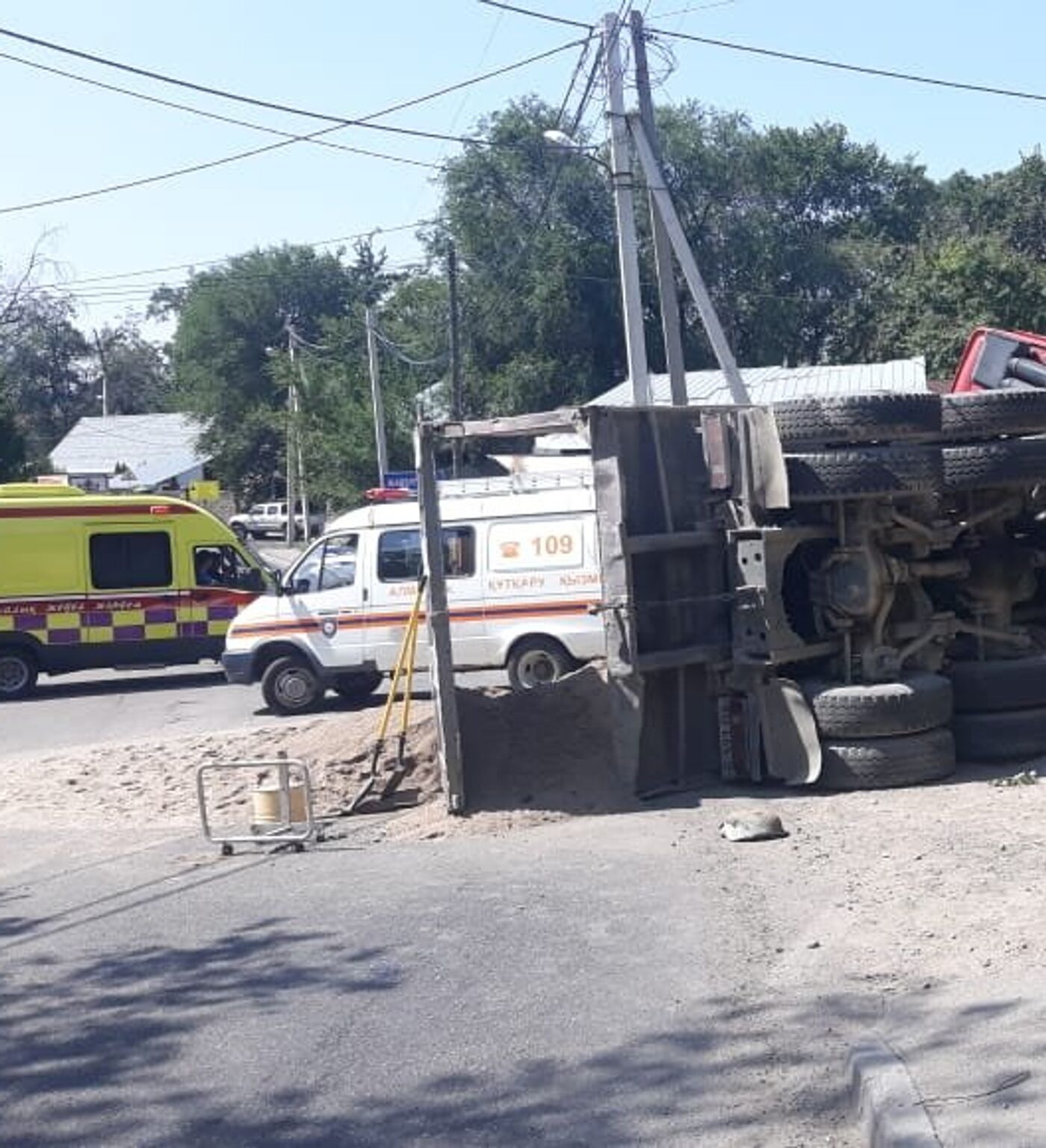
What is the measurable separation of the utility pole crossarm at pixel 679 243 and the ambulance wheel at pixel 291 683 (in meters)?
7.14

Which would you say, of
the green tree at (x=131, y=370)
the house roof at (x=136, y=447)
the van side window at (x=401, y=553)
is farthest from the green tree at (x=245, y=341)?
the van side window at (x=401, y=553)

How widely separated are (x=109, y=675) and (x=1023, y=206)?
39.6m

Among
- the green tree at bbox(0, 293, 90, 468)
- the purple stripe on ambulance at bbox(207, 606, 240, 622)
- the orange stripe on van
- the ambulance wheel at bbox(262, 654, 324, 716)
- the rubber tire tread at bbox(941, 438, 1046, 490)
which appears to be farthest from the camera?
the green tree at bbox(0, 293, 90, 468)

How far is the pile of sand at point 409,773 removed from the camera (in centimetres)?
1104

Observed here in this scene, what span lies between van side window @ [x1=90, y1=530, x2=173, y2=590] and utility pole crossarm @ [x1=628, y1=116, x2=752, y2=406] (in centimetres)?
759

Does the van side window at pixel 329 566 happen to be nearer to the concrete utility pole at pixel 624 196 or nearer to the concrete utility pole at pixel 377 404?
the concrete utility pole at pixel 624 196

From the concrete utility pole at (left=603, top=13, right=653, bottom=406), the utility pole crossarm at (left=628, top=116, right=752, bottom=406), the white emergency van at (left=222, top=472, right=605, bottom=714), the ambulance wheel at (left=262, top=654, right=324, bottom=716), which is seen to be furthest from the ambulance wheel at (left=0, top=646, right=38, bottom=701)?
the utility pole crossarm at (left=628, top=116, right=752, bottom=406)

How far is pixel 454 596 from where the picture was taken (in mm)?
17219

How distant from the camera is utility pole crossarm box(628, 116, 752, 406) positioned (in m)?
22.1

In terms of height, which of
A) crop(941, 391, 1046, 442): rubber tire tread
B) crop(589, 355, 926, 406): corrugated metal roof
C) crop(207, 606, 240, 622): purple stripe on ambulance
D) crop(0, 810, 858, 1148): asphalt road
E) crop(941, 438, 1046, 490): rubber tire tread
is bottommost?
crop(0, 810, 858, 1148): asphalt road

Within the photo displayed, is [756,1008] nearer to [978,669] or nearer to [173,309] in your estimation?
[978,669]

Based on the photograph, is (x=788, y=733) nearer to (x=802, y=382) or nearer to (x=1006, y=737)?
(x=1006, y=737)

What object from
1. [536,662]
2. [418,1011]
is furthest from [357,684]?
[418,1011]

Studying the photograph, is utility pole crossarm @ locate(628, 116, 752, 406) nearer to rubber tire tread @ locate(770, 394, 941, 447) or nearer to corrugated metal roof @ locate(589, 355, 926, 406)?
rubber tire tread @ locate(770, 394, 941, 447)
